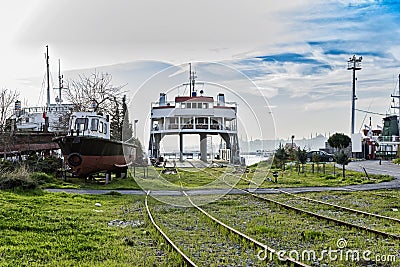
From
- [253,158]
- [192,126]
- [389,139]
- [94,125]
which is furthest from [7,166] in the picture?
[389,139]

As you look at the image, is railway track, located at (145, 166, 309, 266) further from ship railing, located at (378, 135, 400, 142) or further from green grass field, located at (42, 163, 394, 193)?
ship railing, located at (378, 135, 400, 142)

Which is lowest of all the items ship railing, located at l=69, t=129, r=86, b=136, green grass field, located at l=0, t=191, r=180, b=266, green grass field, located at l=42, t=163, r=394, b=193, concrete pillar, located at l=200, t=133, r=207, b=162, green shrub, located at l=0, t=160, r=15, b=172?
green grass field, located at l=0, t=191, r=180, b=266

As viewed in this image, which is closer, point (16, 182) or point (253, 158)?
point (253, 158)

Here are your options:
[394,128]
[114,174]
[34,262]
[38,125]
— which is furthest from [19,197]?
[394,128]

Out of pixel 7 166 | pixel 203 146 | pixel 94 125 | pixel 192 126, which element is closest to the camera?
pixel 192 126

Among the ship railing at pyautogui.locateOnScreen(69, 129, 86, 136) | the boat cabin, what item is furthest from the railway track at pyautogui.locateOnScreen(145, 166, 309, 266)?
the boat cabin

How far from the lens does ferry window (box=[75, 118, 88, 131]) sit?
27156mm

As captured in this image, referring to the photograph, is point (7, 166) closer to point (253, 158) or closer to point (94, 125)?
point (94, 125)

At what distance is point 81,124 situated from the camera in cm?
2728

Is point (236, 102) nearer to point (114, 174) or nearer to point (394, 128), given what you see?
point (114, 174)

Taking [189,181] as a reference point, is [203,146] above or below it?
above

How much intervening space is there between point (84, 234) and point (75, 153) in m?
14.5

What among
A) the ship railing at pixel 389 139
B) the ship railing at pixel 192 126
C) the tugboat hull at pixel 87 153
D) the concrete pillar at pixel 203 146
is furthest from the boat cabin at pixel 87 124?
the ship railing at pixel 389 139

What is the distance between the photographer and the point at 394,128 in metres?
72.7
